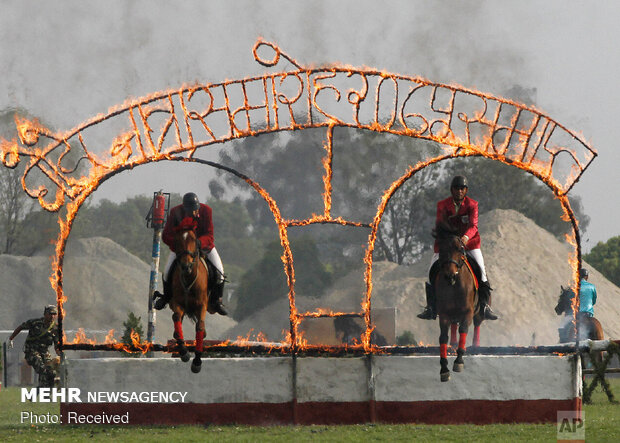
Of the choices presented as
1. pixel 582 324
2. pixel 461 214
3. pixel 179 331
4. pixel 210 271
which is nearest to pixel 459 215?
pixel 461 214

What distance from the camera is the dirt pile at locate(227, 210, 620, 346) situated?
61469 mm

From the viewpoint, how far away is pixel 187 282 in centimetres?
1391

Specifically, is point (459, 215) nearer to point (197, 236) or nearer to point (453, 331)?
point (453, 331)

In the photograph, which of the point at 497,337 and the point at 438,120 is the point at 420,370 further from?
the point at 497,337

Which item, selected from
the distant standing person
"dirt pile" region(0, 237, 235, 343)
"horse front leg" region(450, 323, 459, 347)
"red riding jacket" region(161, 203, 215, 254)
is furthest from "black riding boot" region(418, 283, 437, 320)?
"dirt pile" region(0, 237, 235, 343)

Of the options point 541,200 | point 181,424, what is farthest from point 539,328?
point 181,424

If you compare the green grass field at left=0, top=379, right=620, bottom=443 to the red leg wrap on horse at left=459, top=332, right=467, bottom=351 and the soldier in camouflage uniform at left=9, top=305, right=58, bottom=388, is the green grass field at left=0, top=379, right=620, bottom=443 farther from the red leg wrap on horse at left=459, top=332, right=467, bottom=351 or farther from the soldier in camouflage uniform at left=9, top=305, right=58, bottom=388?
the soldier in camouflage uniform at left=9, top=305, right=58, bottom=388

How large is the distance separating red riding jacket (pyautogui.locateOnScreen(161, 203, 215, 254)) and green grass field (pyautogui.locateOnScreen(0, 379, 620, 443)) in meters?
2.88

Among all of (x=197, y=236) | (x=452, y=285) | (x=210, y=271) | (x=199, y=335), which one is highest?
(x=197, y=236)

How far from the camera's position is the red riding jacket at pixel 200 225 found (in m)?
14.6

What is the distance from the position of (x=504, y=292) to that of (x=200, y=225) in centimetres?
5219

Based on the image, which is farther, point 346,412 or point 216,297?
point 346,412

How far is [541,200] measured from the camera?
78438 millimetres

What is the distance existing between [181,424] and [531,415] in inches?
228
